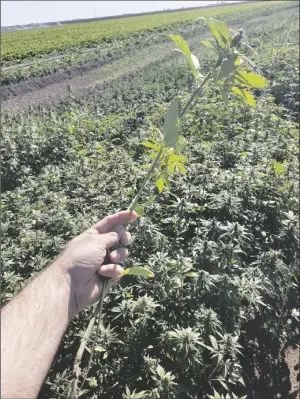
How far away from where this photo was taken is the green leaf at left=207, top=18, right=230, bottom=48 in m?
0.89

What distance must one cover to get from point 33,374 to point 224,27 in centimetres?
102

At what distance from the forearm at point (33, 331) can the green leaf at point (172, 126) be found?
632mm

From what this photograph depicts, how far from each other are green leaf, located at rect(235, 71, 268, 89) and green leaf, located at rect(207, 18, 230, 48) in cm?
10

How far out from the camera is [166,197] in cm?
410

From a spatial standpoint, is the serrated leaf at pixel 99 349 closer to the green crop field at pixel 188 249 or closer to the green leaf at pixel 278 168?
the green crop field at pixel 188 249

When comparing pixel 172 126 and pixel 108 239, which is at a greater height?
pixel 172 126

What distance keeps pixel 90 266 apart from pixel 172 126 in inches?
23.9

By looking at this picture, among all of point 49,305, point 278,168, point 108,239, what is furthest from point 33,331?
point 278,168

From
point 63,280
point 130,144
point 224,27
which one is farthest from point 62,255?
point 130,144

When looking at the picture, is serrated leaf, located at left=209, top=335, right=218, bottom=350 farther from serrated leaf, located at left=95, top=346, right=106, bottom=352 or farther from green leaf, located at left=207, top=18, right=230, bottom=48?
green leaf, located at left=207, top=18, right=230, bottom=48

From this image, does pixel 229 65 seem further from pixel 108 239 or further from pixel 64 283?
pixel 64 283

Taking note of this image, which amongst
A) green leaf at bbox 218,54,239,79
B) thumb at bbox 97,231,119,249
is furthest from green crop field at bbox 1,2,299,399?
thumb at bbox 97,231,119,249

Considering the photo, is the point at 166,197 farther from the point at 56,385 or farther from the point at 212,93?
the point at 212,93

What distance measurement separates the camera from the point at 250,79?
→ 35.5 inches
